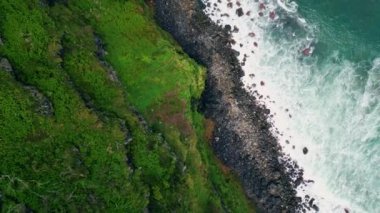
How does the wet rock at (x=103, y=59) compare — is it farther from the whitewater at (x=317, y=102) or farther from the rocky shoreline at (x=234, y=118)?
the whitewater at (x=317, y=102)

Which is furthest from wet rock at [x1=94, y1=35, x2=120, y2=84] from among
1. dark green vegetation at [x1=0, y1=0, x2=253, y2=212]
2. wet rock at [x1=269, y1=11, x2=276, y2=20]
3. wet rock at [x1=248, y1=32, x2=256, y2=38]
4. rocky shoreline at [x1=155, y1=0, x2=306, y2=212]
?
wet rock at [x1=269, y1=11, x2=276, y2=20]

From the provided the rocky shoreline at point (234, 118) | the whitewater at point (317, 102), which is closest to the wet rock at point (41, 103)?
the rocky shoreline at point (234, 118)

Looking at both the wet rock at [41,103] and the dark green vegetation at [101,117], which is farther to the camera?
the wet rock at [41,103]

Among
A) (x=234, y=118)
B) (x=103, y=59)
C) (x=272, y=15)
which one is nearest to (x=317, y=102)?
(x=234, y=118)

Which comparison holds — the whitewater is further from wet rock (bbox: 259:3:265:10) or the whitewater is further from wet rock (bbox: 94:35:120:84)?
wet rock (bbox: 94:35:120:84)

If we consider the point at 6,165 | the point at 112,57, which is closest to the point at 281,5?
the point at 112,57

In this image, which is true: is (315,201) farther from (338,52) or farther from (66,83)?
(66,83)
